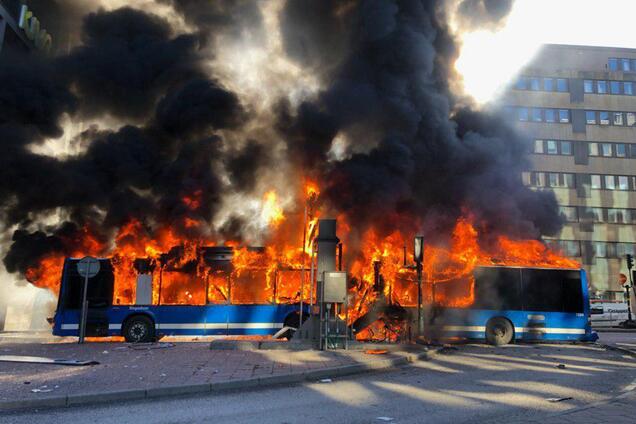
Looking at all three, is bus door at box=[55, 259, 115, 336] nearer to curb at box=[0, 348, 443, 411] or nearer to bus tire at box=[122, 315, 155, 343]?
bus tire at box=[122, 315, 155, 343]

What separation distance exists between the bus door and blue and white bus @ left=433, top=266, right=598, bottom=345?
32.5ft

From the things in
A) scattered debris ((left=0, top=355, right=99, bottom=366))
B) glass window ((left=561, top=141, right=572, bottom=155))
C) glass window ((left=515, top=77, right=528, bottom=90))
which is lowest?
scattered debris ((left=0, top=355, right=99, bottom=366))

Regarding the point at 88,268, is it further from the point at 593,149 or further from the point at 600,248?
the point at 593,149

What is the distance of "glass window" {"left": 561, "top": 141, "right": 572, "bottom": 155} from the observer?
144 feet

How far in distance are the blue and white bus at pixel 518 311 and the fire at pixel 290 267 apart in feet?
1.34

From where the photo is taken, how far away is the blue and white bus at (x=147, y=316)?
14.4 metres

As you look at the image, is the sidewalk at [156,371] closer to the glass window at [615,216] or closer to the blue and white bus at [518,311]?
the blue and white bus at [518,311]

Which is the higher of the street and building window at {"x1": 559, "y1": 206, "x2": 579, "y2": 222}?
building window at {"x1": 559, "y1": 206, "x2": 579, "y2": 222}

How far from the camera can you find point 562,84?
44.8 meters

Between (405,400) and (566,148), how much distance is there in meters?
43.4

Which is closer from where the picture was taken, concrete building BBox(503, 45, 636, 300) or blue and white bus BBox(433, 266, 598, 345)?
blue and white bus BBox(433, 266, 598, 345)

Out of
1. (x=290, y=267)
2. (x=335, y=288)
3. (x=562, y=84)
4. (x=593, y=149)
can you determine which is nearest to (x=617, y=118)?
(x=593, y=149)

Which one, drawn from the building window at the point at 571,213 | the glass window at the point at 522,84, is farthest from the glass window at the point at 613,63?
the building window at the point at 571,213

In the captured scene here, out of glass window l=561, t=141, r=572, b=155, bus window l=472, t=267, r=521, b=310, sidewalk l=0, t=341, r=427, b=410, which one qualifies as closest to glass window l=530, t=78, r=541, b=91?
glass window l=561, t=141, r=572, b=155
